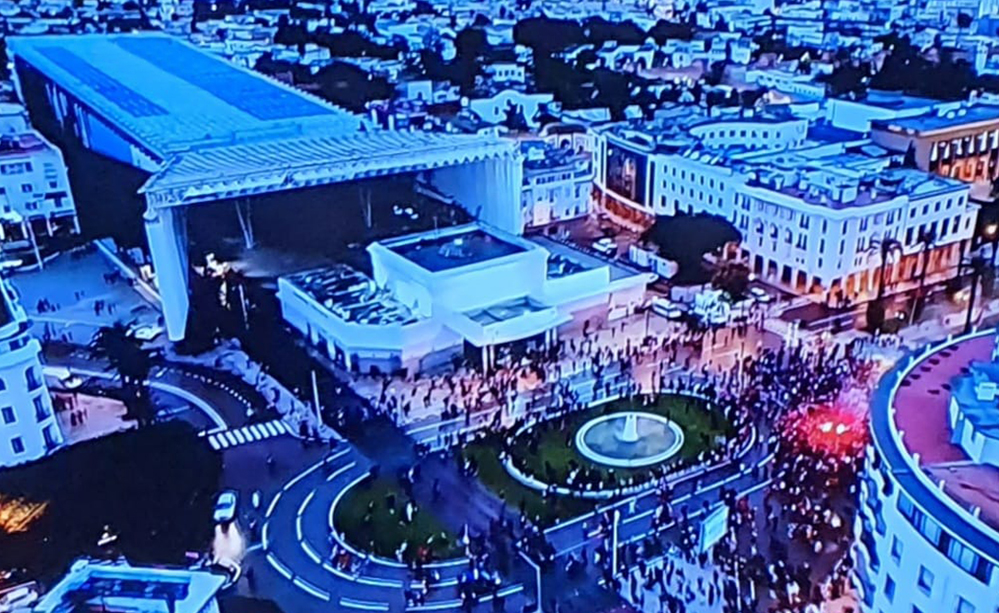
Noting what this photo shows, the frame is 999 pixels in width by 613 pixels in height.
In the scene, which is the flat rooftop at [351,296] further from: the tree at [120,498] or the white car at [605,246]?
the white car at [605,246]

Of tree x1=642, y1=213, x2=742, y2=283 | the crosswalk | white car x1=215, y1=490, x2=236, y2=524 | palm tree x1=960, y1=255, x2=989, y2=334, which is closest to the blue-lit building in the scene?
tree x1=642, y1=213, x2=742, y2=283

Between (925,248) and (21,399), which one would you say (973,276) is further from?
(21,399)

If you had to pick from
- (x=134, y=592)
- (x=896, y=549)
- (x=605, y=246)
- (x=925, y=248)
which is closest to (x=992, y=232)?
(x=925, y=248)

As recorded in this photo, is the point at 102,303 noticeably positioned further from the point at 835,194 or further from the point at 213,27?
the point at 213,27

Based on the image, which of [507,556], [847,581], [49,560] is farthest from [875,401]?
[49,560]

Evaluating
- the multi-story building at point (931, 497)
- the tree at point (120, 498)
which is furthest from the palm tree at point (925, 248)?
the tree at point (120, 498)

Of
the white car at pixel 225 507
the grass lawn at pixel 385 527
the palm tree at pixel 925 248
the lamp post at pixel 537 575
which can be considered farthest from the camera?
the palm tree at pixel 925 248
